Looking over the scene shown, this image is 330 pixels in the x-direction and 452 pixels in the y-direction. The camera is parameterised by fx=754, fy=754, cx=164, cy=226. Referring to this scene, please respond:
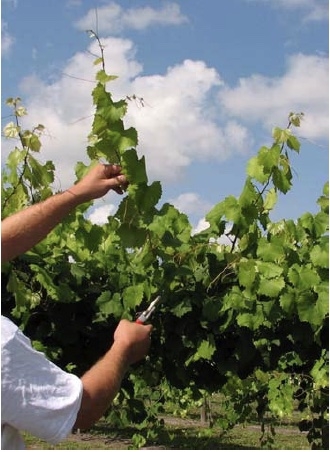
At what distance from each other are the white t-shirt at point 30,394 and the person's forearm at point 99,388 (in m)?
0.06

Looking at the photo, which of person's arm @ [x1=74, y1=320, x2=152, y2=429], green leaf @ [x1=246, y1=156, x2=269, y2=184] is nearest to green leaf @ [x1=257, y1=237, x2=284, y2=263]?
green leaf @ [x1=246, y1=156, x2=269, y2=184]

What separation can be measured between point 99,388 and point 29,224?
0.36 metres

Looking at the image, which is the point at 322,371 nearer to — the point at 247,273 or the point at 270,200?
the point at 247,273

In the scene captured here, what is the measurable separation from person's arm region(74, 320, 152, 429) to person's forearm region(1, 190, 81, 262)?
286 millimetres

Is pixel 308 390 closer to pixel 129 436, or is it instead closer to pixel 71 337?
pixel 71 337

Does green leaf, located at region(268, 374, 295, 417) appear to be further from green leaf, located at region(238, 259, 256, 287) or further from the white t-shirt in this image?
the white t-shirt

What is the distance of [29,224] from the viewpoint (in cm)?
154

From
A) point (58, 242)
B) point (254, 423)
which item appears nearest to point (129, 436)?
point (254, 423)

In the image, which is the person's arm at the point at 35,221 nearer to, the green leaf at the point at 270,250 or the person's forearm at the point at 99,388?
the person's forearm at the point at 99,388

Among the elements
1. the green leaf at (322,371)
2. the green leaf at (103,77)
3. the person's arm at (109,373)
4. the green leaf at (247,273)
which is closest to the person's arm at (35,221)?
the person's arm at (109,373)

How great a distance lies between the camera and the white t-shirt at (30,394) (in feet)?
4.17

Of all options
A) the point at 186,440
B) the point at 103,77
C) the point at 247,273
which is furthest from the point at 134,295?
the point at 186,440

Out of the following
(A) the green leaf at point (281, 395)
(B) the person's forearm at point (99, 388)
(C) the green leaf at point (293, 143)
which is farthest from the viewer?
(A) the green leaf at point (281, 395)

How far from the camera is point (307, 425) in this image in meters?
4.10
